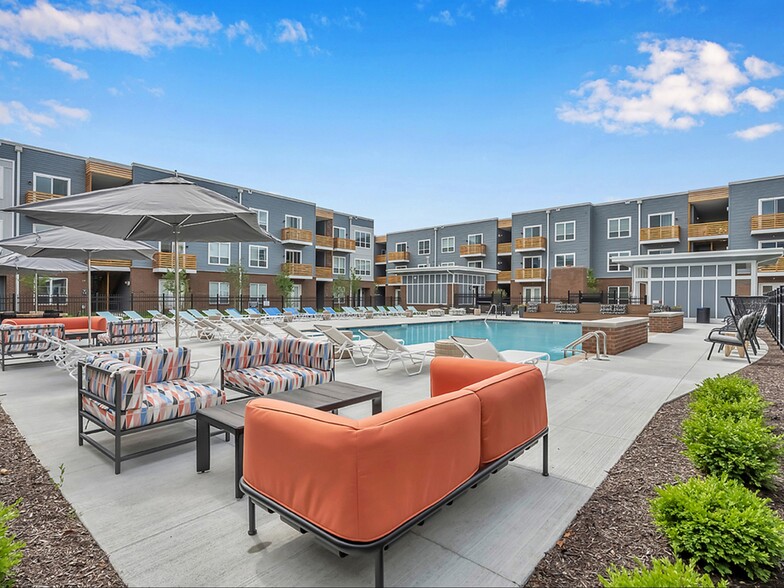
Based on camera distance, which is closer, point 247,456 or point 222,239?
point 247,456

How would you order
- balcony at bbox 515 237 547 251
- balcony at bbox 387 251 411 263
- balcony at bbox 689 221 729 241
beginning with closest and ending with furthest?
balcony at bbox 689 221 729 241 → balcony at bbox 515 237 547 251 → balcony at bbox 387 251 411 263

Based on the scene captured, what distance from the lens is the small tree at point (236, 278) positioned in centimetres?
2864

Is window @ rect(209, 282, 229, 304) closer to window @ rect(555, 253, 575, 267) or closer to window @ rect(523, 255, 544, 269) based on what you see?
window @ rect(523, 255, 544, 269)

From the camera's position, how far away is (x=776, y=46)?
1395 cm

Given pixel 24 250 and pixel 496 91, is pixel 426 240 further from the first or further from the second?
pixel 24 250

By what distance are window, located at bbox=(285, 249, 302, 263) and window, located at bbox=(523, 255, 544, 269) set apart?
20.0m

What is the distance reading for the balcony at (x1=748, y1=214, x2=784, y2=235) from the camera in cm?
2595

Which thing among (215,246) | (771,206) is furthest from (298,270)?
(771,206)

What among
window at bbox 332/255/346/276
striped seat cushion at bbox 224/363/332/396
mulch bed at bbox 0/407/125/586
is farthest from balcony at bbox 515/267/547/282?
mulch bed at bbox 0/407/125/586

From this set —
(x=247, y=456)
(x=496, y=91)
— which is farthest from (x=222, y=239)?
(x=496, y=91)

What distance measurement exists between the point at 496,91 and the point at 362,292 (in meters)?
25.9

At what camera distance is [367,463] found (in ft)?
6.31

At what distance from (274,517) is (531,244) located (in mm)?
36635

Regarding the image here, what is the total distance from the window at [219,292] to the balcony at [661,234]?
30661 mm
